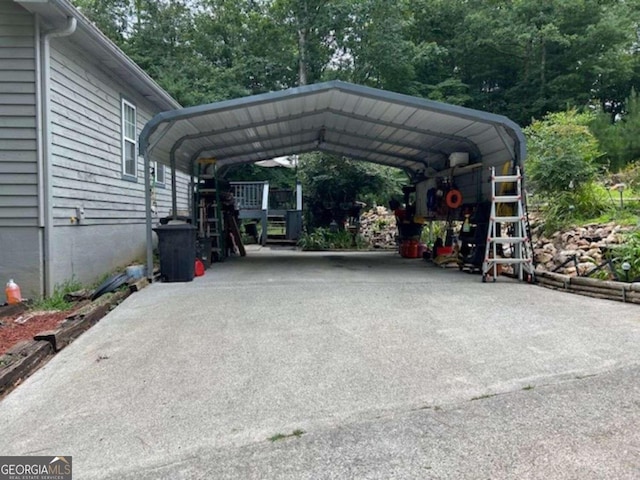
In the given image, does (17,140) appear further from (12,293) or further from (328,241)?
(328,241)

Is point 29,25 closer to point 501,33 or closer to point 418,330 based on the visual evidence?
point 418,330

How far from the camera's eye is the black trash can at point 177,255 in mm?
7293

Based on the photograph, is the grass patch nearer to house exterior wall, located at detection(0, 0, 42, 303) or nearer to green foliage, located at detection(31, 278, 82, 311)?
green foliage, located at detection(31, 278, 82, 311)

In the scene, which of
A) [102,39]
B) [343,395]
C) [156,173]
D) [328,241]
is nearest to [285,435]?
[343,395]

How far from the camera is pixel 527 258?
716 cm

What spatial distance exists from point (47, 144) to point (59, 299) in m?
2.03

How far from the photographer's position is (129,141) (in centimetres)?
918

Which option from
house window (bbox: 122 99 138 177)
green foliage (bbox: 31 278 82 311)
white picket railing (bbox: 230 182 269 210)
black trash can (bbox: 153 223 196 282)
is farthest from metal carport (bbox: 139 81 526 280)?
white picket railing (bbox: 230 182 269 210)

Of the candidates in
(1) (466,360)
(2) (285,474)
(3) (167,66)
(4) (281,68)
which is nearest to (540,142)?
(1) (466,360)

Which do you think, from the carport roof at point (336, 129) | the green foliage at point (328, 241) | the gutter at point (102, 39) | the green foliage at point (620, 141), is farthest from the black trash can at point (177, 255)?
the green foliage at point (620, 141)

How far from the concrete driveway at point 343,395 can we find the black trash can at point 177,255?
2219 millimetres

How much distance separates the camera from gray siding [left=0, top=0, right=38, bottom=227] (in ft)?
19.1

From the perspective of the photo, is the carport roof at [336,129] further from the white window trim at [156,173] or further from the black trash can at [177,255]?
the black trash can at [177,255]

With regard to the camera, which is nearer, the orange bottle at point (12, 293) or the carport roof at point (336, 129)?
the orange bottle at point (12, 293)
